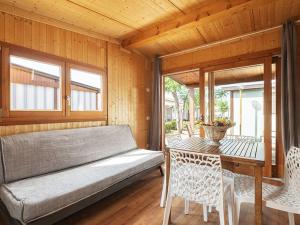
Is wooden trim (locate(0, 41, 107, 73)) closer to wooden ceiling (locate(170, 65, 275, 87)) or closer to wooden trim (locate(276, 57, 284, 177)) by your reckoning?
wooden ceiling (locate(170, 65, 275, 87))

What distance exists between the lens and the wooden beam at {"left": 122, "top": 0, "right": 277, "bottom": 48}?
2.13 m

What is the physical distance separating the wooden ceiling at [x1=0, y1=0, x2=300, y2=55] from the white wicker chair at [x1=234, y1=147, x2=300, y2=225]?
1.85 metres

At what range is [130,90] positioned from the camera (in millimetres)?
3863

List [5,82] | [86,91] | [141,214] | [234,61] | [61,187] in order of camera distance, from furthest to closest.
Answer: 1. [234,61]
2. [86,91]
3. [5,82]
4. [141,214]
5. [61,187]

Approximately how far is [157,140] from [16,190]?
2881 millimetres

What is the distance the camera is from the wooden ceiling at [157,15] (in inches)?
86.9

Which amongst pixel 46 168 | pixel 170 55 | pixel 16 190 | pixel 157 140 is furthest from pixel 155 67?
pixel 16 190

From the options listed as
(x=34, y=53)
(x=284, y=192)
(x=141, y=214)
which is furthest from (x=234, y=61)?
(x=34, y=53)

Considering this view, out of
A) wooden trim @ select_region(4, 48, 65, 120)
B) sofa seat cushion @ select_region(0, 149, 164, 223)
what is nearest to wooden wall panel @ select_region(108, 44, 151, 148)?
wooden trim @ select_region(4, 48, 65, 120)

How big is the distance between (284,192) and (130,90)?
3091 mm

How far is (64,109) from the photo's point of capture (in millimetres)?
2631

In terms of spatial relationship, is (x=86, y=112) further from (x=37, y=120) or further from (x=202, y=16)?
(x=202, y=16)

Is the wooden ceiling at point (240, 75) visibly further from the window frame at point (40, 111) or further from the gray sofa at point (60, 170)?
the window frame at point (40, 111)

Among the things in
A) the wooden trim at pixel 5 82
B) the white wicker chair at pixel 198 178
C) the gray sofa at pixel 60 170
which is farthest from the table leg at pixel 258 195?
the wooden trim at pixel 5 82
